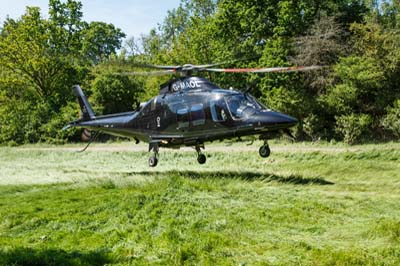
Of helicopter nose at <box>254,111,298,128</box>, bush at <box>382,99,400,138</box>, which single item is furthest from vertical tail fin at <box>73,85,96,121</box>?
bush at <box>382,99,400,138</box>

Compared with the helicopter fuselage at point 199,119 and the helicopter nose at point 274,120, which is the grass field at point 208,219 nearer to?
the helicopter fuselage at point 199,119

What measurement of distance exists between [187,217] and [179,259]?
6.75 ft

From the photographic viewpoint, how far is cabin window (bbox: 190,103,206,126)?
14133 millimetres

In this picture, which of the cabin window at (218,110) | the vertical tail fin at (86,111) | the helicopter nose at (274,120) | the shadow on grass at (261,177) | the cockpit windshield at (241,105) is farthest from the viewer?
the vertical tail fin at (86,111)

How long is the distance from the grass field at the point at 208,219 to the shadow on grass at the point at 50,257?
0.01m

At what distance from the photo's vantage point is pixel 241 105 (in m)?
13.4

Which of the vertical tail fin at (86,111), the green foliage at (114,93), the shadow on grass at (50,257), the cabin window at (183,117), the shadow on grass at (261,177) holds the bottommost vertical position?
the shadow on grass at (261,177)

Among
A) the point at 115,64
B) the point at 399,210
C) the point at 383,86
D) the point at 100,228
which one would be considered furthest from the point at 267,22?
the point at 100,228

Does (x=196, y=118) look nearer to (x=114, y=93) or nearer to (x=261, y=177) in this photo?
(x=261, y=177)

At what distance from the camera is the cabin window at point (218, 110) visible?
13.6 meters

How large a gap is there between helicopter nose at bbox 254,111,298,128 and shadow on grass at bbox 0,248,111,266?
21.9 ft

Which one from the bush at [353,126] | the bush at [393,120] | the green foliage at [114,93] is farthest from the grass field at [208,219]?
the green foliage at [114,93]

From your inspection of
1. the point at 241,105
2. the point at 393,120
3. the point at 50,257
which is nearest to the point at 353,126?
the point at 393,120

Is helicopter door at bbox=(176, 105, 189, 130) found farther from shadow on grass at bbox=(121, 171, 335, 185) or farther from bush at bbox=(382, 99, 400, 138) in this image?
bush at bbox=(382, 99, 400, 138)
